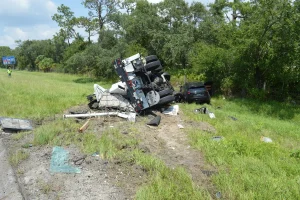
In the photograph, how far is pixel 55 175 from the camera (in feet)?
17.0

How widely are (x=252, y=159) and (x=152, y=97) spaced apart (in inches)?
188

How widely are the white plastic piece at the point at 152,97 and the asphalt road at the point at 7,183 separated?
5.59m

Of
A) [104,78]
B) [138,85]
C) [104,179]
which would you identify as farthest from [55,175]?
[104,78]

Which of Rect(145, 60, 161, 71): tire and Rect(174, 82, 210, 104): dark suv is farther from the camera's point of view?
Rect(174, 82, 210, 104): dark suv

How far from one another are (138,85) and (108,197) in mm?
6242

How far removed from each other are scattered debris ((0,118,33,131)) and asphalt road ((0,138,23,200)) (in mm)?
2038

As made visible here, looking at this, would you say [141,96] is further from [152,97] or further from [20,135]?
[20,135]

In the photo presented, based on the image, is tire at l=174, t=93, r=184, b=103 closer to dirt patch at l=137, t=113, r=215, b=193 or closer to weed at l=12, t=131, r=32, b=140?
dirt patch at l=137, t=113, r=215, b=193

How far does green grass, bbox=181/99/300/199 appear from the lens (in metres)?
4.91

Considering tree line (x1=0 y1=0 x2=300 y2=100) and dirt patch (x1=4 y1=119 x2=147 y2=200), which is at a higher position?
tree line (x1=0 y1=0 x2=300 y2=100)

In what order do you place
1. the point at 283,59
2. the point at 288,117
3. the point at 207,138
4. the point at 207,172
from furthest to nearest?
the point at 283,59, the point at 288,117, the point at 207,138, the point at 207,172

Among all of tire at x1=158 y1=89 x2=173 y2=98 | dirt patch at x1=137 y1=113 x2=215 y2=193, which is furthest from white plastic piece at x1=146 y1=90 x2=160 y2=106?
dirt patch at x1=137 y1=113 x2=215 y2=193

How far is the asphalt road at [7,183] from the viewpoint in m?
4.51

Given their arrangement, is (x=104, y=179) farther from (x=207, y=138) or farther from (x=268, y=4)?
(x=268, y=4)
